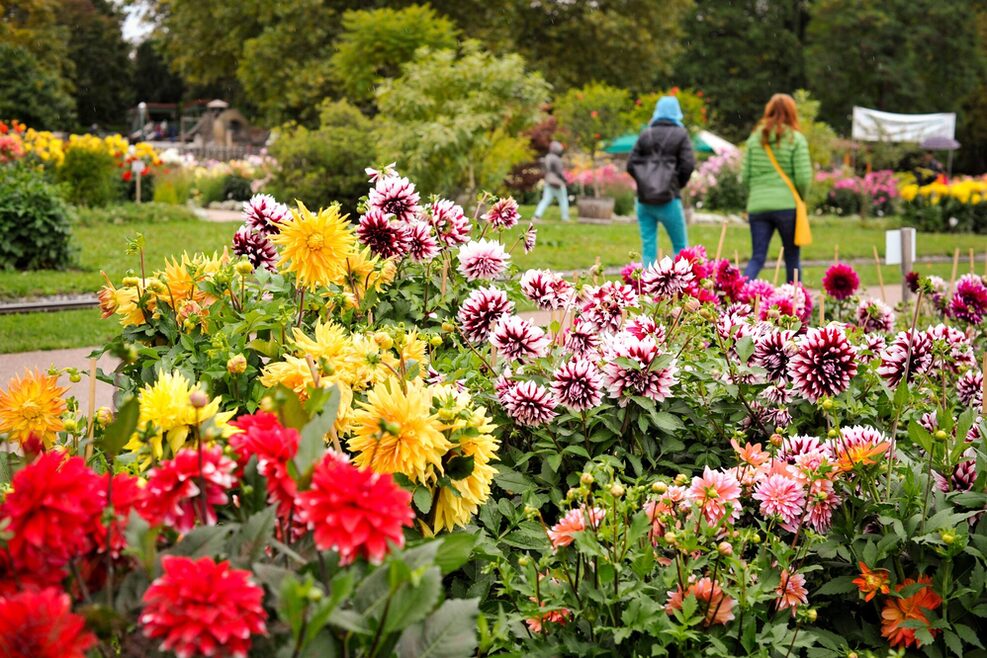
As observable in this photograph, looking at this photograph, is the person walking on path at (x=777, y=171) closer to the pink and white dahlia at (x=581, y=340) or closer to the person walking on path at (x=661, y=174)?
the person walking on path at (x=661, y=174)

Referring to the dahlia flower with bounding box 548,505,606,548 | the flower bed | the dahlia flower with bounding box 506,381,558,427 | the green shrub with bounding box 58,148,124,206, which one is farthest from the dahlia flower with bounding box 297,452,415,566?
the green shrub with bounding box 58,148,124,206

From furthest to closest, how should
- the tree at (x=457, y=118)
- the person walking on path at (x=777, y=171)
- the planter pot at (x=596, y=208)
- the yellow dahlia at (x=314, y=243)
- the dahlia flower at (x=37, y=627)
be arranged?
the planter pot at (x=596, y=208) < the tree at (x=457, y=118) < the person walking on path at (x=777, y=171) < the yellow dahlia at (x=314, y=243) < the dahlia flower at (x=37, y=627)

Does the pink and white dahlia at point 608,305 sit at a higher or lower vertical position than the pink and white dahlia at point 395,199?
lower

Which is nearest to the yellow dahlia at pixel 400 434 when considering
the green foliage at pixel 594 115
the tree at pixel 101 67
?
the green foliage at pixel 594 115

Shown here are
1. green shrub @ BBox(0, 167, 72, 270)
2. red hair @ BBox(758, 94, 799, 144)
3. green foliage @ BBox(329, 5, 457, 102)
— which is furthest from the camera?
green foliage @ BBox(329, 5, 457, 102)

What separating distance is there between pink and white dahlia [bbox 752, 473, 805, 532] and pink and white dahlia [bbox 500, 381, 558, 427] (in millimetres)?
536

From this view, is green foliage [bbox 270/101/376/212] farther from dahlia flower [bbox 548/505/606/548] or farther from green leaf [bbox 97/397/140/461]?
green leaf [bbox 97/397/140/461]

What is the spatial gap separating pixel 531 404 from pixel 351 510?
125 cm

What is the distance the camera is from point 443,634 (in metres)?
1.55

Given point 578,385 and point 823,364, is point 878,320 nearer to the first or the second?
point 823,364

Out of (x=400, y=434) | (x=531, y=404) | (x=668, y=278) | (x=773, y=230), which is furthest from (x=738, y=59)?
(x=400, y=434)

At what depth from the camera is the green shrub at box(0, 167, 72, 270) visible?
34.0 ft

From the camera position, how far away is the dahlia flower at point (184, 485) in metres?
1.45

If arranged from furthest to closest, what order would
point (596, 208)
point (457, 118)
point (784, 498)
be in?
point (596, 208)
point (457, 118)
point (784, 498)
